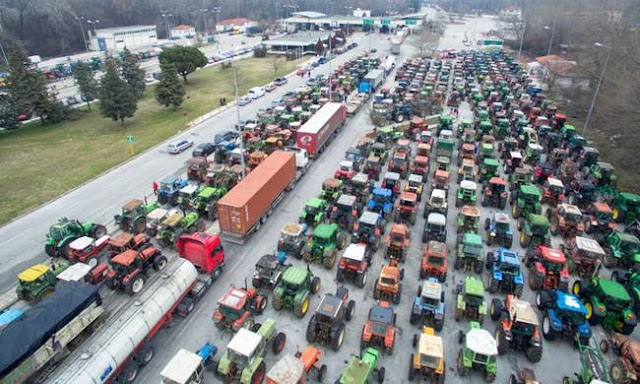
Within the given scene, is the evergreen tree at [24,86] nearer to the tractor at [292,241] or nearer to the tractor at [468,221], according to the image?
the tractor at [292,241]

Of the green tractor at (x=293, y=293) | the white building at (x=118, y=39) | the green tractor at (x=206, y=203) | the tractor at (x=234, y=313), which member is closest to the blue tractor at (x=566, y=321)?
the green tractor at (x=293, y=293)

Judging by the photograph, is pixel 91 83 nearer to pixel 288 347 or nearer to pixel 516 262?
pixel 288 347

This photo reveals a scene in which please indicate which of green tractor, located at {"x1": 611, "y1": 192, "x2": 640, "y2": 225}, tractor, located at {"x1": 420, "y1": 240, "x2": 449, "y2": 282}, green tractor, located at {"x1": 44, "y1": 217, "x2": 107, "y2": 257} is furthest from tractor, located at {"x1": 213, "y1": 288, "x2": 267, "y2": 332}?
green tractor, located at {"x1": 611, "y1": 192, "x2": 640, "y2": 225}

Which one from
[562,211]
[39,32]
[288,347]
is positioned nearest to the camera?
[288,347]

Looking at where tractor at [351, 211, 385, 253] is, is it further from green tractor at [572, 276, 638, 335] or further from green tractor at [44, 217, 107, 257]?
green tractor at [44, 217, 107, 257]

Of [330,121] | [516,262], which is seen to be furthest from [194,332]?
[330,121]

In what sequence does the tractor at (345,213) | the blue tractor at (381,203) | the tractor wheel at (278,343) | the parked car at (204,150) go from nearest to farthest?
1. the tractor wheel at (278,343)
2. the tractor at (345,213)
3. the blue tractor at (381,203)
4. the parked car at (204,150)

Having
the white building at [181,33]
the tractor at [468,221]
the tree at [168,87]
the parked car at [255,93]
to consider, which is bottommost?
the tractor at [468,221]
